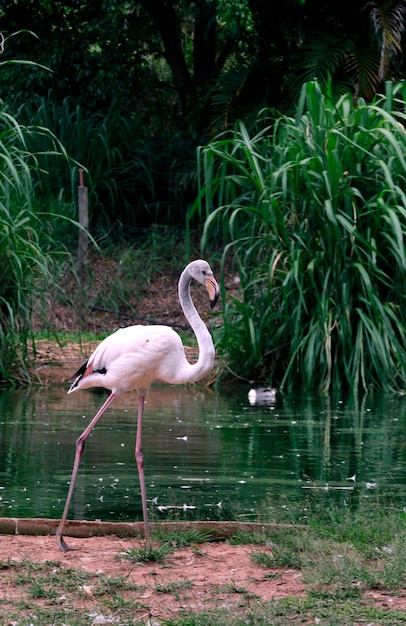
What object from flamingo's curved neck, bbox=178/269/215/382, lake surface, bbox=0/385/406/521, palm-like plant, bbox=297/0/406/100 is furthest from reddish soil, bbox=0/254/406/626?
palm-like plant, bbox=297/0/406/100

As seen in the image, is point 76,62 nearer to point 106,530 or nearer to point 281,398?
point 281,398

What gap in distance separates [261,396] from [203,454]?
2.60m

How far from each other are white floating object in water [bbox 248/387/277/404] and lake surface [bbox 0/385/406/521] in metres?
0.10

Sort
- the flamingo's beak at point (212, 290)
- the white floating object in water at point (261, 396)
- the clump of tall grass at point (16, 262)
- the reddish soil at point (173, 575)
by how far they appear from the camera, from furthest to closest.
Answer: the white floating object in water at point (261, 396), the clump of tall grass at point (16, 262), the flamingo's beak at point (212, 290), the reddish soil at point (173, 575)

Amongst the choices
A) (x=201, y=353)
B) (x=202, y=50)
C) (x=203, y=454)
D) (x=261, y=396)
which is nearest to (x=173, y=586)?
(x=201, y=353)

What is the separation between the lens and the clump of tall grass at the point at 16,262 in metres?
9.59

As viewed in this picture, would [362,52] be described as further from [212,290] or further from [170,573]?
[170,573]

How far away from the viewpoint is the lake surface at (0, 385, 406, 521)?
5789 mm

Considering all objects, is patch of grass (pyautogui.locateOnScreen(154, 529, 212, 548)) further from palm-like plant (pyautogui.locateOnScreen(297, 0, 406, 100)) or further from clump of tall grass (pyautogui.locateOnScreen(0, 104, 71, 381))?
palm-like plant (pyautogui.locateOnScreen(297, 0, 406, 100))

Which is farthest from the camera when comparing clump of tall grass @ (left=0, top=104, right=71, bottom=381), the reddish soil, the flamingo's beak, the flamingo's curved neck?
clump of tall grass @ (left=0, top=104, right=71, bottom=381)

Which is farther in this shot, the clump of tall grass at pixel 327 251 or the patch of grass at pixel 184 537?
the clump of tall grass at pixel 327 251

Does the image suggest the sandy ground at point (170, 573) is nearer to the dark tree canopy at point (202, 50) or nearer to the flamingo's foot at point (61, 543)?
the flamingo's foot at point (61, 543)

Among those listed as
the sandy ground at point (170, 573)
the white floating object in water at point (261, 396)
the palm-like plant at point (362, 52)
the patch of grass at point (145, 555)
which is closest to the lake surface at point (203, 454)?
the white floating object in water at point (261, 396)

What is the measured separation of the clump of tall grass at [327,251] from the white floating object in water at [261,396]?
1.23 ft
